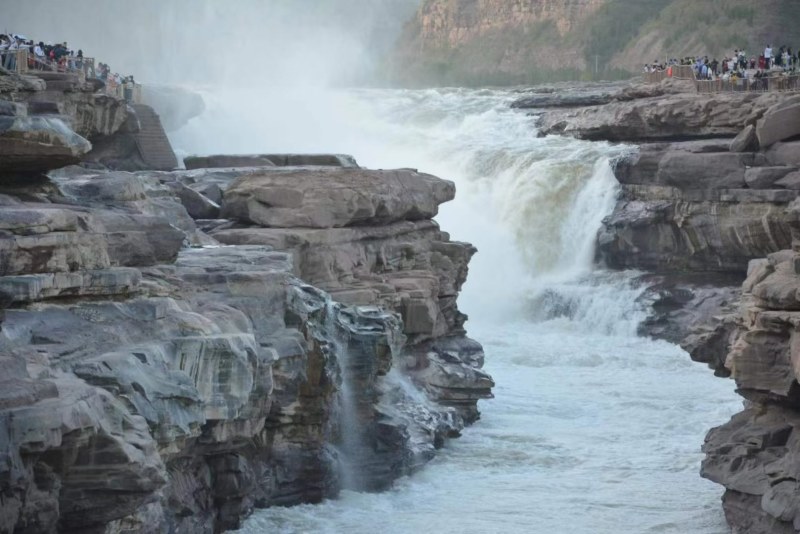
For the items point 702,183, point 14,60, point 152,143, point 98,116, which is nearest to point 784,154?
point 702,183

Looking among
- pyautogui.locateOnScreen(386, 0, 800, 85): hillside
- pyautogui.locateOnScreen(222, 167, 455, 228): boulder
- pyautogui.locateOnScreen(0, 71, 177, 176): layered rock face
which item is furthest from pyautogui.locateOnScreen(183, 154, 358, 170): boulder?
pyautogui.locateOnScreen(386, 0, 800, 85): hillside

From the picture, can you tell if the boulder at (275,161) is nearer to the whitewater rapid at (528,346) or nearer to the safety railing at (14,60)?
the safety railing at (14,60)

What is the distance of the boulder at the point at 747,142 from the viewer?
27734 millimetres

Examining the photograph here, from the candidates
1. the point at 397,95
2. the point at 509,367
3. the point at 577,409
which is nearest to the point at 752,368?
the point at 577,409

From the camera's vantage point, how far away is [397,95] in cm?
4541

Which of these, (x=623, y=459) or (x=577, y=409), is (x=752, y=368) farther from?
(x=577, y=409)

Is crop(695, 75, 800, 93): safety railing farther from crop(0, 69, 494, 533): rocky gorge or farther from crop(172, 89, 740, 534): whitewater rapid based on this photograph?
crop(0, 69, 494, 533): rocky gorge

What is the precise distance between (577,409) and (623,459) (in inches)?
117

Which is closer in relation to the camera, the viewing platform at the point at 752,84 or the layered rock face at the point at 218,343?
the layered rock face at the point at 218,343

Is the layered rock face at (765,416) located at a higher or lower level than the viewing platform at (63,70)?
lower

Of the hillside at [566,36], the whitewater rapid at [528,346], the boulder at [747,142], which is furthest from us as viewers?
the hillside at [566,36]

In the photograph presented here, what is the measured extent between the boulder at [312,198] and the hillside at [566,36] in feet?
94.7

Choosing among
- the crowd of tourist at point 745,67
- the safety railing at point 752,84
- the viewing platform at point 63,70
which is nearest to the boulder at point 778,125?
the safety railing at point 752,84

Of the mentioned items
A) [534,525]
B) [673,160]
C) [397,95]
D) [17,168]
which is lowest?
[534,525]
